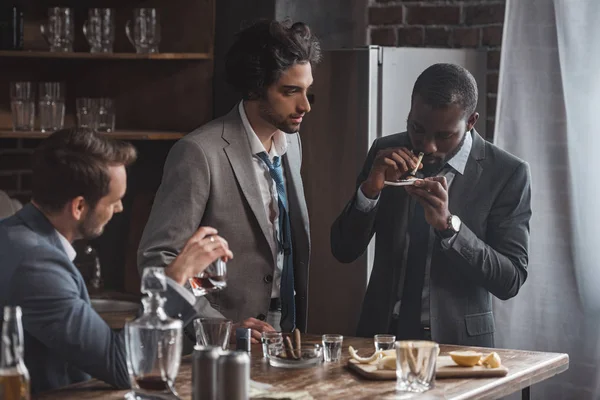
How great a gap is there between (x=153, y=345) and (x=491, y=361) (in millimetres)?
872

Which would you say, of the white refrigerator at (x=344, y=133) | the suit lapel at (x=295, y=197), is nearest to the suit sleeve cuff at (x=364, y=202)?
the suit lapel at (x=295, y=197)

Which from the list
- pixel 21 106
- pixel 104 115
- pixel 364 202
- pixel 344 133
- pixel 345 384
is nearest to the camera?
pixel 345 384

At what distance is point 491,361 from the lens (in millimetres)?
2535

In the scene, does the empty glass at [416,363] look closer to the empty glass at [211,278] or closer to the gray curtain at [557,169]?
the empty glass at [211,278]

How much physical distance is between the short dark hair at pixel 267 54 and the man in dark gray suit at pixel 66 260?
812mm

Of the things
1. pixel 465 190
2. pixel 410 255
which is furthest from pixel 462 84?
pixel 410 255

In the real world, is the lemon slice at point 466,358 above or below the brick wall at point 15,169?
below

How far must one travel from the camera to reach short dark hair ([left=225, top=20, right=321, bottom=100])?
319cm

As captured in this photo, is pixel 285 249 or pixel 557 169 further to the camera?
pixel 557 169

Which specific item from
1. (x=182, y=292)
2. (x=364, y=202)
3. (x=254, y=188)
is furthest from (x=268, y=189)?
(x=182, y=292)

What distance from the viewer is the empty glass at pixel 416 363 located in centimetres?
230

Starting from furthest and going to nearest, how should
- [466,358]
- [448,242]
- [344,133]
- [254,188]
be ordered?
[344,133] → [448,242] → [254,188] → [466,358]

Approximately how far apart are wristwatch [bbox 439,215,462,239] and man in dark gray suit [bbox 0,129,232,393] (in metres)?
0.97

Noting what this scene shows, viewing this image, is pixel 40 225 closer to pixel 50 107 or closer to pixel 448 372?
pixel 448 372
